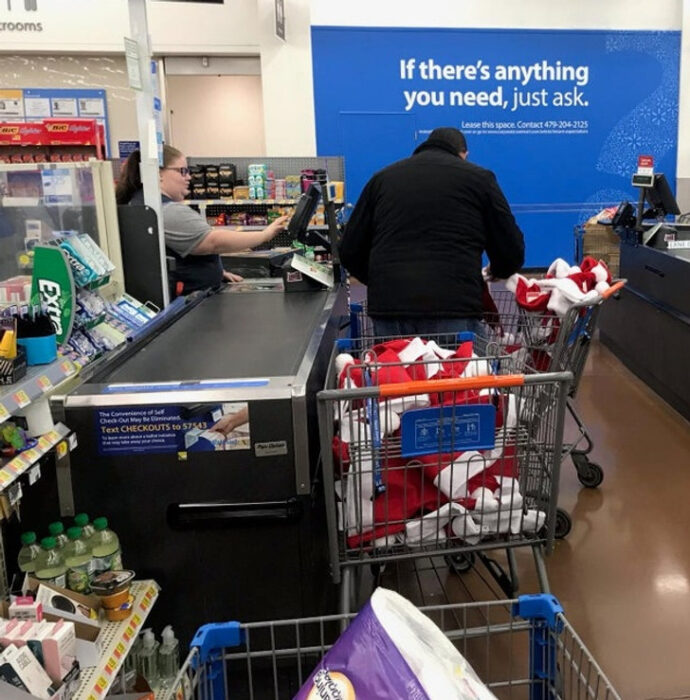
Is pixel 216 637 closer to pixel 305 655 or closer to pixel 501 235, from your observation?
pixel 305 655

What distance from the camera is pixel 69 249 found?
222cm

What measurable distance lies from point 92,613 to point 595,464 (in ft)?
9.34

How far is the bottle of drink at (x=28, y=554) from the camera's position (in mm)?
1719

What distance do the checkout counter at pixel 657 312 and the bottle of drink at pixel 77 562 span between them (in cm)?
389

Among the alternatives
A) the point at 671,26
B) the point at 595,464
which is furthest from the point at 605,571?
the point at 671,26

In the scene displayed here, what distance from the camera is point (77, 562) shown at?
5.69 ft

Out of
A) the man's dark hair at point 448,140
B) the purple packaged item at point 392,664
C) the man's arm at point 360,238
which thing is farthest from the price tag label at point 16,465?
the man's dark hair at point 448,140

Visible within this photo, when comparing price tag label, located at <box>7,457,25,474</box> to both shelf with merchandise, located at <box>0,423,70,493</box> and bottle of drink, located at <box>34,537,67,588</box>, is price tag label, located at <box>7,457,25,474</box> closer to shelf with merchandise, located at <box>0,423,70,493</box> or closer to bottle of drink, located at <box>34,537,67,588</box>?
shelf with merchandise, located at <box>0,423,70,493</box>

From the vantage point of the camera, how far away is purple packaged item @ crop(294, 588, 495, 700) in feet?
2.99

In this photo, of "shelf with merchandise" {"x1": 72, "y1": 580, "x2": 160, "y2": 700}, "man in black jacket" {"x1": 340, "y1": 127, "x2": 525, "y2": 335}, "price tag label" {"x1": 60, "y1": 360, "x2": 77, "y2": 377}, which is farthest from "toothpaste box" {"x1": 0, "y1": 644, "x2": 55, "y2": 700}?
"man in black jacket" {"x1": 340, "y1": 127, "x2": 525, "y2": 335}

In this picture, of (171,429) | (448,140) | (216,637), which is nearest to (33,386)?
(171,429)

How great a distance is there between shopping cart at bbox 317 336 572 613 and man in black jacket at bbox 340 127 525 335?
1.02 metres

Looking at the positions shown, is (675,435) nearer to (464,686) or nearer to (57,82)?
(464,686)

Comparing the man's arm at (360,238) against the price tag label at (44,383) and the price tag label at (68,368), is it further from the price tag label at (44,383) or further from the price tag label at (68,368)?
the price tag label at (44,383)
